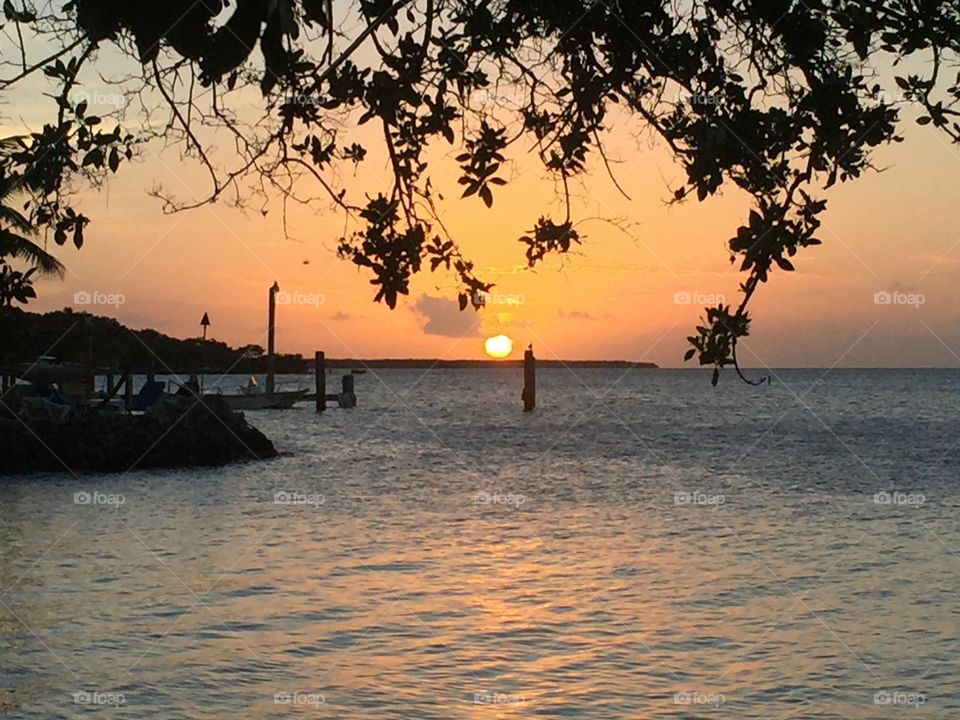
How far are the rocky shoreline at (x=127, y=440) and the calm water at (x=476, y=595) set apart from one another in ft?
4.94

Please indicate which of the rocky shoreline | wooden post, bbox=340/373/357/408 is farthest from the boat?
the rocky shoreline

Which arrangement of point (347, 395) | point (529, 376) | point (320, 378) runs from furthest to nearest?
point (347, 395) → point (529, 376) → point (320, 378)

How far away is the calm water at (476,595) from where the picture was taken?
15.0m

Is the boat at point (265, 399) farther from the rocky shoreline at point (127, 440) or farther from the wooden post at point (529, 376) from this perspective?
the rocky shoreline at point (127, 440)

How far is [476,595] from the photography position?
21.2 meters

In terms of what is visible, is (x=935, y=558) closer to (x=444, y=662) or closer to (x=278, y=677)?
(x=444, y=662)

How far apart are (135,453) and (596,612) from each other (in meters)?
25.5

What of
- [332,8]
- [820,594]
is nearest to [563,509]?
[820,594]

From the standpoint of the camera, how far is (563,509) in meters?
35.6

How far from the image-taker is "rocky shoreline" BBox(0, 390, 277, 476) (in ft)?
133

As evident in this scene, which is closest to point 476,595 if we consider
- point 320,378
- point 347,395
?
point 320,378

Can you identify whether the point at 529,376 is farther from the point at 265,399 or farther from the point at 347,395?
the point at 265,399

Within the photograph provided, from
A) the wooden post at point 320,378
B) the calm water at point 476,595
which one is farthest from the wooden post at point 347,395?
the calm water at point 476,595

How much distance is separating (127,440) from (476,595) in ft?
77.4
